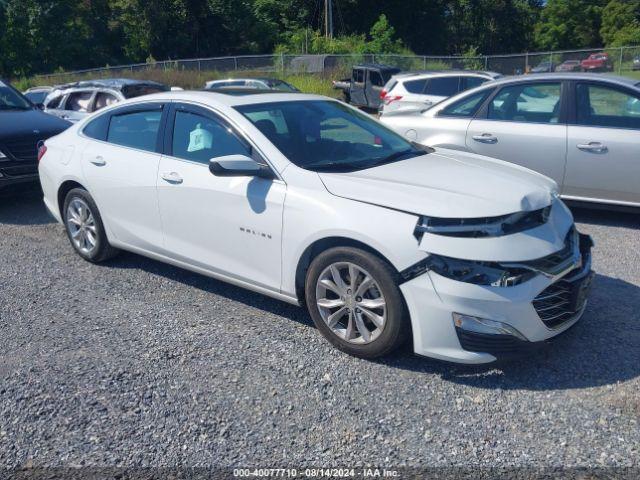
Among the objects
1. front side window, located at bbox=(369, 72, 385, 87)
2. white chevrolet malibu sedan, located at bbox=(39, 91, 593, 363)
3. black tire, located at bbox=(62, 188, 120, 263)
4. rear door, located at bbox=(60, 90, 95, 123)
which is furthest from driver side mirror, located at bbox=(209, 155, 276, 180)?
front side window, located at bbox=(369, 72, 385, 87)

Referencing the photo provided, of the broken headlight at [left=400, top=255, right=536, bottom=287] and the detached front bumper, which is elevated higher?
the broken headlight at [left=400, top=255, right=536, bottom=287]

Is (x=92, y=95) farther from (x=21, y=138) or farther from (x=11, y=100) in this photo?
(x=21, y=138)

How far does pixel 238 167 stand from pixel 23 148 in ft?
16.4

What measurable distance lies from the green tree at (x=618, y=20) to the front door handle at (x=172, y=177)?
214 feet

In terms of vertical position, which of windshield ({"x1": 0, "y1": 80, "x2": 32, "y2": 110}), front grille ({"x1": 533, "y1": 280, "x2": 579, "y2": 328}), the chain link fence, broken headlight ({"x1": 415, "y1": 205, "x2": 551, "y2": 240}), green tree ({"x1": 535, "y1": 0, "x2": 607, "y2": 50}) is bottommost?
front grille ({"x1": 533, "y1": 280, "x2": 579, "y2": 328})

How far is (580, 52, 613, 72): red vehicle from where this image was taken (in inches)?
1117

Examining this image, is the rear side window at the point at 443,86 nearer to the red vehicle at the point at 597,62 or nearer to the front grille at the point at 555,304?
the front grille at the point at 555,304

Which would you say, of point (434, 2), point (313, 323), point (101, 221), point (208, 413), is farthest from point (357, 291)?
point (434, 2)

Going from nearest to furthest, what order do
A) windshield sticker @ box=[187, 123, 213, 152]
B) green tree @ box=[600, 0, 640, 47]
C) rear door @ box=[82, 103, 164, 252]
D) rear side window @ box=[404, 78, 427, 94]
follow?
windshield sticker @ box=[187, 123, 213, 152] < rear door @ box=[82, 103, 164, 252] < rear side window @ box=[404, 78, 427, 94] < green tree @ box=[600, 0, 640, 47]

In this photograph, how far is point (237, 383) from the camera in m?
3.84

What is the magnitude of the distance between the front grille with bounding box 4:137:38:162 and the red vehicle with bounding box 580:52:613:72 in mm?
26147

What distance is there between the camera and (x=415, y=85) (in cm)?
1526

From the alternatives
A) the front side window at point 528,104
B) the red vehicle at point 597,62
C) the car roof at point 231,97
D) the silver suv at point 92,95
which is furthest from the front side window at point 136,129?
the red vehicle at point 597,62

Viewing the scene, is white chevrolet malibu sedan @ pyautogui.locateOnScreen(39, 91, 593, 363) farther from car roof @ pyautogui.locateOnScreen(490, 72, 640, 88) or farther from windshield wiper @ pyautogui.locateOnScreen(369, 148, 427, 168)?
car roof @ pyautogui.locateOnScreen(490, 72, 640, 88)
